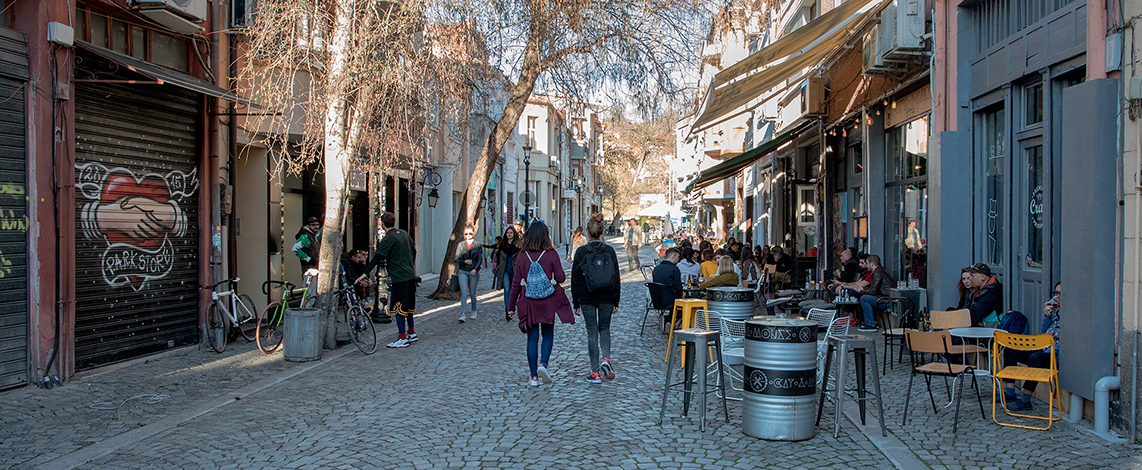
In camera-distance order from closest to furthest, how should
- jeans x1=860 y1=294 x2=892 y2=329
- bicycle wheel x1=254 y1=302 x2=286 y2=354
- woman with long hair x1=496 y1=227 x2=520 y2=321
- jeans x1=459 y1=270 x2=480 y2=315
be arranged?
bicycle wheel x1=254 y1=302 x2=286 y2=354
jeans x1=860 y1=294 x2=892 y2=329
jeans x1=459 y1=270 x2=480 y2=315
woman with long hair x1=496 y1=227 x2=520 y2=321

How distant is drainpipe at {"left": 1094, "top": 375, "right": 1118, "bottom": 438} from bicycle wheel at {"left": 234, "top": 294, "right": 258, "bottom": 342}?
877 centimetres

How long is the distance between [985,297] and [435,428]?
5.24m

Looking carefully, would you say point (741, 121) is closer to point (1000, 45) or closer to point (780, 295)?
point (780, 295)

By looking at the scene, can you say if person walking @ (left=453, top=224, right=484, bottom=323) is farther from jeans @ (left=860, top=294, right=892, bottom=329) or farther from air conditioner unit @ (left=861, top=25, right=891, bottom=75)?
air conditioner unit @ (left=861, top=25, right=891, bottom=75)

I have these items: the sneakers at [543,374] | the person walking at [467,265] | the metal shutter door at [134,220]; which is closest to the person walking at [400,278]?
the metal shutter door at [134,220]

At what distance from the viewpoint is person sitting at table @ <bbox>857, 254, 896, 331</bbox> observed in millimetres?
11070

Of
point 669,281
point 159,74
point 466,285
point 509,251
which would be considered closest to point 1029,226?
point 669,281

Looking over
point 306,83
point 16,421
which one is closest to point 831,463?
point 16,421

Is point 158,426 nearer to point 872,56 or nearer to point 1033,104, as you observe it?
point 1033,104

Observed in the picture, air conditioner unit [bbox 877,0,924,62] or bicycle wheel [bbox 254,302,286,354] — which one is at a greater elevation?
air conditioner unit [bbox 877,0,924,62]

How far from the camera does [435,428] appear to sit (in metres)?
6.17

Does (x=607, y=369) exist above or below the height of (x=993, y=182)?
below

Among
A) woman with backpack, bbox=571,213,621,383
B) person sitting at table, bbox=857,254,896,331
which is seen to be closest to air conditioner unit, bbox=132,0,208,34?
woman with backpack, bbox=571,213,621,383

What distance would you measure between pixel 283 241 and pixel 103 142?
6.21 metres
